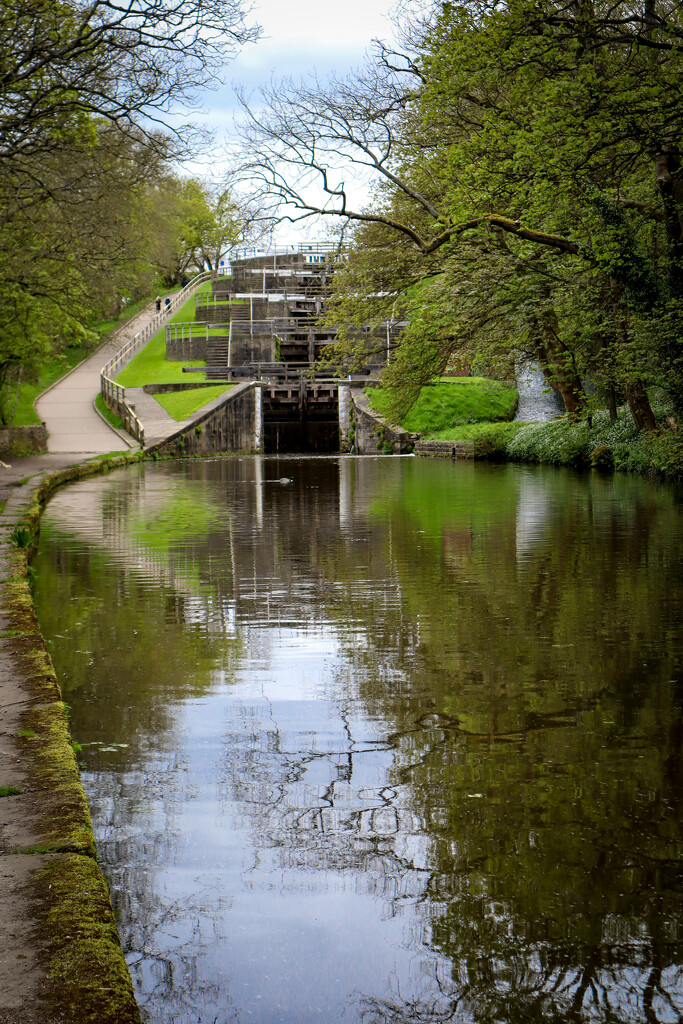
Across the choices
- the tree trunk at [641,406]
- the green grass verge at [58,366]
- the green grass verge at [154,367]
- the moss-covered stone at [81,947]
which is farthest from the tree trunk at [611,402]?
the green grass verge at [154,367]

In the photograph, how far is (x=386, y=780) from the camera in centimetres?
445

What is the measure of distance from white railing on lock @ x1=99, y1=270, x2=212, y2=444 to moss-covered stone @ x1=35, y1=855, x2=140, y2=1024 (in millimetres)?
31511

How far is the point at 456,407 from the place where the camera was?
44844 mm

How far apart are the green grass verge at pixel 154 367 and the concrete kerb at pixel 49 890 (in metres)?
45.1

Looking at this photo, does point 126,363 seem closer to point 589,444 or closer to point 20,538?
point 589,444

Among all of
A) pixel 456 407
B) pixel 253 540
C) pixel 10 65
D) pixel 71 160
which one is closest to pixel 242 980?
pixel 253 540

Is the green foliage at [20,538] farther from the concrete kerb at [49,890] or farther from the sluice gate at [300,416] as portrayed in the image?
the sluice gate at [300,416]

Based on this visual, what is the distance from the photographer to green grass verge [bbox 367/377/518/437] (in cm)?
4356

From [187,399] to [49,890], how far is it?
4032 centimetres

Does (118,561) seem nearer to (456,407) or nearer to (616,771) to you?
(616,771)

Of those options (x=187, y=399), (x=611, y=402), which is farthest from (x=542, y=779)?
(x=187, y=399)

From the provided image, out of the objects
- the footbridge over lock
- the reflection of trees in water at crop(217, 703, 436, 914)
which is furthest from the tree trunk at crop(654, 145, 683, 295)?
the footbridge over lock

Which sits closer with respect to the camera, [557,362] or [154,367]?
[557,362]

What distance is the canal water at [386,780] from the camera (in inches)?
117
